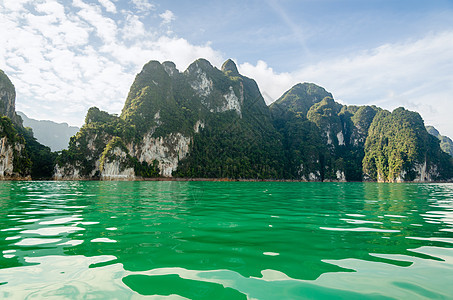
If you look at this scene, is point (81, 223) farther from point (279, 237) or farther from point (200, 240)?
point (279, 237)

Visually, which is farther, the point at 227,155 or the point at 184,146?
the point at 227,155

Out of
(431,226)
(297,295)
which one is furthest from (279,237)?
(431,226)

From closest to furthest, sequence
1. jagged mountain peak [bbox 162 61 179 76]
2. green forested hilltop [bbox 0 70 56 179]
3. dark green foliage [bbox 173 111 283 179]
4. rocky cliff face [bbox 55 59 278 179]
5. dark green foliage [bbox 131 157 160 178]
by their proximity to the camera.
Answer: green forested hilltop [bbox 0 70 56 179] → rocky cliff face [bbox 55 59 278 179] → dark green foliage [bbox 131 157 160 178] → dark green foliage [bbox 173 111 283 179] → jagged mountain peak [bbox 162 61 179 76]

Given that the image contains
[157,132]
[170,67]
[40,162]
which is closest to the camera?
[40,162]

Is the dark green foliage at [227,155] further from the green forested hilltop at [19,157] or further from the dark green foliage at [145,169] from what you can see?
the green forested hilltop at [19,157]

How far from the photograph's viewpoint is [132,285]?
368cm

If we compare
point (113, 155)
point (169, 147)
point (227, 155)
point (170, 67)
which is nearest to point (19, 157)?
point (113, 155)

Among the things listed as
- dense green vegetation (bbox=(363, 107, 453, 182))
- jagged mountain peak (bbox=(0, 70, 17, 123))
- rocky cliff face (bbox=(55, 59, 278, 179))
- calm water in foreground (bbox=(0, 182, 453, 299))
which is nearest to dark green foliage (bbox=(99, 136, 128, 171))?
rocky cliff face (bbox=(55, 59, 278, 179))

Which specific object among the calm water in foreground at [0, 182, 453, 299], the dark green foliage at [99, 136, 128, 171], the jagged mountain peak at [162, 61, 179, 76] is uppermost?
the jagged mountain peak at [162, 61, 179, 76]

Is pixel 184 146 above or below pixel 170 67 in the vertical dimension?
below

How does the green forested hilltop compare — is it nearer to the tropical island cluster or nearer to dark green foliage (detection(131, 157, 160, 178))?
the tropical island cluster

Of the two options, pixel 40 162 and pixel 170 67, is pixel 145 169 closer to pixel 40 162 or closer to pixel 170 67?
pixel 40 162

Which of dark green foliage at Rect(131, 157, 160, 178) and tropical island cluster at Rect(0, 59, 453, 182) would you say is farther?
dark green foliage at Rect(131, 157, 160, 178)

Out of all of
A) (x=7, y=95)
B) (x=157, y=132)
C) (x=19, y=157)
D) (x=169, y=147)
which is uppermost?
(x=7, y=95)
